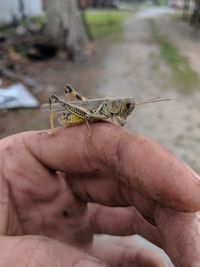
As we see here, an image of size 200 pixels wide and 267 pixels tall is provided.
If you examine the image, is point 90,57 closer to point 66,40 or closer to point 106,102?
point 66,40

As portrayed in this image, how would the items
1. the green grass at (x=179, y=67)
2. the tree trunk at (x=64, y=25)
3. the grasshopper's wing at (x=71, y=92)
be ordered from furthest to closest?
the tree trunk at (x=64, y=25)
the green grass at (x=179, y=67)
the grasshopper's wing at (x=71, y=92)

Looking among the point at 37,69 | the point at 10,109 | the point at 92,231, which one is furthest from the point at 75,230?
the point at 37,69

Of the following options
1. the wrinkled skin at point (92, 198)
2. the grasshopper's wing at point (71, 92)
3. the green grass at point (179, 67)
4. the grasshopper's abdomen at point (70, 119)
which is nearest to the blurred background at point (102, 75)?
the green grass at point (179, 67)

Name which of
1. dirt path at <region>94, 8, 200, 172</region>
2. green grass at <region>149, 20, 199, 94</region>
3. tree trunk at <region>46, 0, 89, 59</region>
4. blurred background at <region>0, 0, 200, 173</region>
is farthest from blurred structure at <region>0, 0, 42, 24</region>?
tree trunk at <region>46, 0, 89, 59</region>

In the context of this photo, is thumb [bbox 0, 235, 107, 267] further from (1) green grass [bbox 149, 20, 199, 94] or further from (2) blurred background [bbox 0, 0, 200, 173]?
(1) green grass [bbox 149, 20, 199, 94]

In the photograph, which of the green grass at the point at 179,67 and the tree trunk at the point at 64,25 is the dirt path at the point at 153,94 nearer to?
the green grass at the point at 179,67

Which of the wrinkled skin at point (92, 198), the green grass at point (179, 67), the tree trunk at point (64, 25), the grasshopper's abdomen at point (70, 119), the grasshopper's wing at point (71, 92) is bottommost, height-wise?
the green grass at point (179, 67)

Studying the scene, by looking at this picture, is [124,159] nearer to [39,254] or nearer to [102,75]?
[39,254]
